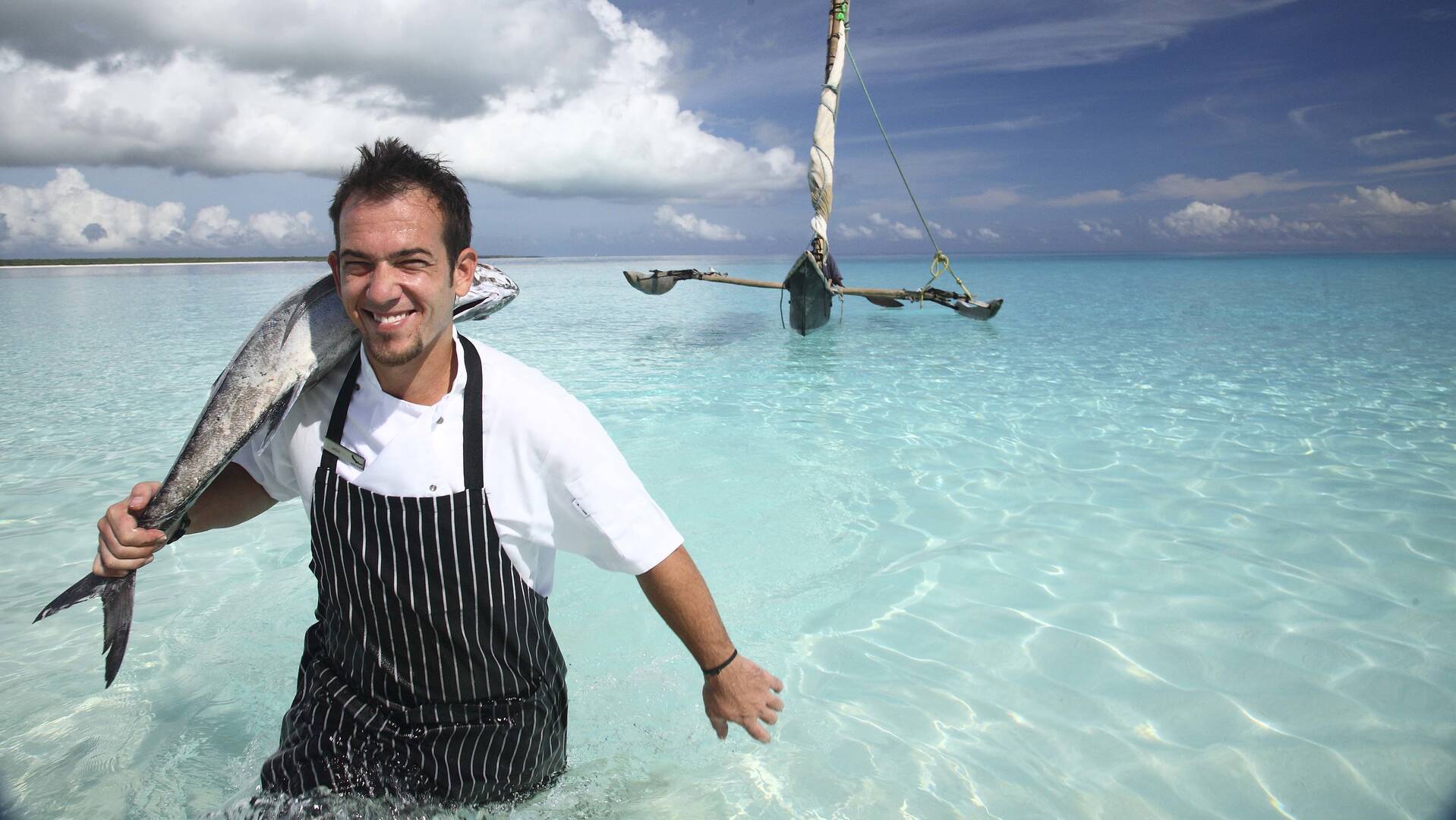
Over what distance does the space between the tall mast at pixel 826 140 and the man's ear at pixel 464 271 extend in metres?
12.0

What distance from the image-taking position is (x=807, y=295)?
44.0 feet

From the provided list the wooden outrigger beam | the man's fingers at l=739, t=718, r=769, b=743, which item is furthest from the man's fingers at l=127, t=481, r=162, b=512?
the wooden outrigger beam

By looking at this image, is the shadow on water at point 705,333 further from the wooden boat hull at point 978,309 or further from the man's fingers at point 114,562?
the man's fingers at point 114,562

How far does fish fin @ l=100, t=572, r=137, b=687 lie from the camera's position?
1767 millimetres

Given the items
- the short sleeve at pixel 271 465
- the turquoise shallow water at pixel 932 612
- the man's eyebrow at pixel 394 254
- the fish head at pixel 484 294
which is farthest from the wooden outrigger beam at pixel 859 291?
the man's eyebrow at pixel 394 254

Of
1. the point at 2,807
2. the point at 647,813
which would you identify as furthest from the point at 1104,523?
the point at 2,807

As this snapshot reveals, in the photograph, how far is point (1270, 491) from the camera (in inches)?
208

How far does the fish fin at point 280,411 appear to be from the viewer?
165cm

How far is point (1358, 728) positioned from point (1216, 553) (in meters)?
1.56

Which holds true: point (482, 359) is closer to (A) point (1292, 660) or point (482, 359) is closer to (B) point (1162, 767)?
(B) point (1162, 767)

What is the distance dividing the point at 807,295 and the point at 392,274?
1215 cm

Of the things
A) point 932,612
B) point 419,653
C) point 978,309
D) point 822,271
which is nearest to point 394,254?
point 419,653

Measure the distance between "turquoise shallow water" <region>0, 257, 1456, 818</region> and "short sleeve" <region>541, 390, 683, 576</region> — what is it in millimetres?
855

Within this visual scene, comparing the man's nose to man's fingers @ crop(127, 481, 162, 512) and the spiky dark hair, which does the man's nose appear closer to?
the spiky dark hair
